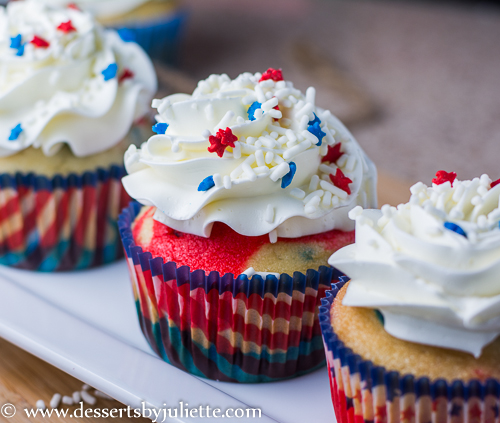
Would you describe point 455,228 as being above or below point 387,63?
above

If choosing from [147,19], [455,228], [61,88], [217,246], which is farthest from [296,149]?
[147,19]

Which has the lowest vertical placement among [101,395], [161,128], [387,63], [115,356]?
[387,63]

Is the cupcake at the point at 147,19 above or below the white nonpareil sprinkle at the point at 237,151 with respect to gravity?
below

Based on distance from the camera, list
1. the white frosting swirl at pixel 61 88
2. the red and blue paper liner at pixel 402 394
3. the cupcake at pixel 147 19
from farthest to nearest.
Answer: the cupcake at pixel 147 19
the white frosting swirl at pixel 61 88
the red and blue paper liner at pixel 402 394

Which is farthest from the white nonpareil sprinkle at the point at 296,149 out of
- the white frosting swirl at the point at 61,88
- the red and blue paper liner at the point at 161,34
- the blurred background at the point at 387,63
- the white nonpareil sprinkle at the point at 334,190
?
the red and blue paper liner at the point at 161,34

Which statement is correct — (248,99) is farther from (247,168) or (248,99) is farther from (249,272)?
(249,272)

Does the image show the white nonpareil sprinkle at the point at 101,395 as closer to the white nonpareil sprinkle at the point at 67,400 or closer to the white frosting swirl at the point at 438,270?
the white nonpareil sprinkle at the point at 67,400

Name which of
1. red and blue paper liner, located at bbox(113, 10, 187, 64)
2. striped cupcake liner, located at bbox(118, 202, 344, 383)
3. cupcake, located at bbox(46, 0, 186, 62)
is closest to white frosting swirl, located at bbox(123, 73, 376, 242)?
striped cupcake liner, located at bbox(118, 202, 344, 383)
